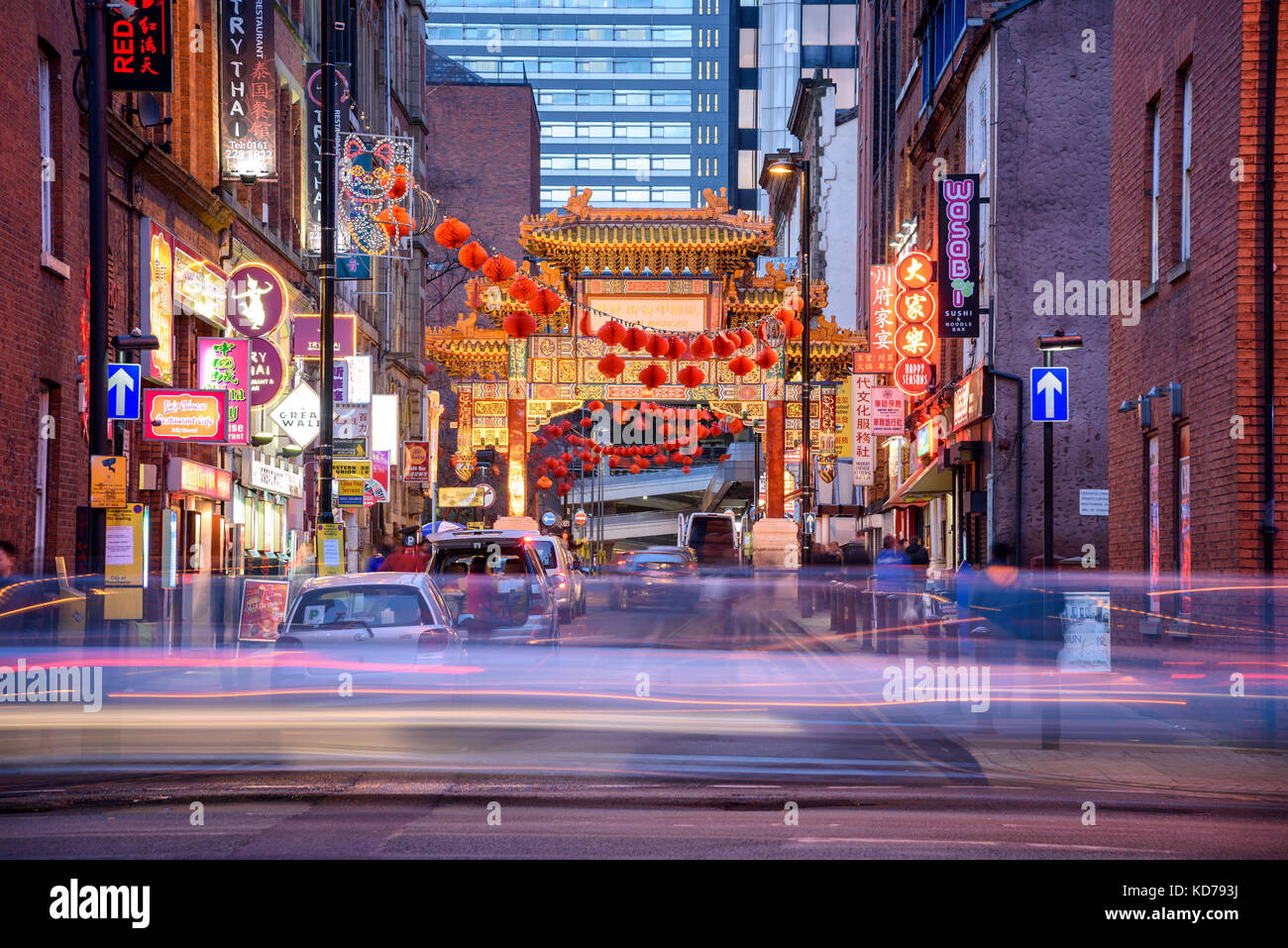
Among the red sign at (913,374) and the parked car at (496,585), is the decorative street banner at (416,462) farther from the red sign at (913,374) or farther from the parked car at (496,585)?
the parked car at (496,585)

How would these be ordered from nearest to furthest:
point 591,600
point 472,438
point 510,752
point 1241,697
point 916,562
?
point 510,752 < point 1241,697 < point 916,562 < point 591,600 < point 472,438

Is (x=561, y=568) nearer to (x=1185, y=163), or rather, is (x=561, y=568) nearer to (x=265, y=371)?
(x=265, y=371)

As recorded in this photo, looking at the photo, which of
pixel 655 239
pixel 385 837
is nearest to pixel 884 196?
pixel 655 239

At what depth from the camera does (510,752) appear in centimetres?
1067

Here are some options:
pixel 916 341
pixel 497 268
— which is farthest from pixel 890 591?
pixel 916 341

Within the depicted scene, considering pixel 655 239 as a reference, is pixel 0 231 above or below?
below

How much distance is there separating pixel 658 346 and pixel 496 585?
24.8 meters

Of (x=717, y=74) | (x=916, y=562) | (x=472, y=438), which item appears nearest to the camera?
(x=916, y=562)

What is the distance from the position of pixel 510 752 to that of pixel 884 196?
4000 cm

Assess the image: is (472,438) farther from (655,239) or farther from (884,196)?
(884,196)

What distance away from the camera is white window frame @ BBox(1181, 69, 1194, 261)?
56.8 ft

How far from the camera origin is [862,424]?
148ft

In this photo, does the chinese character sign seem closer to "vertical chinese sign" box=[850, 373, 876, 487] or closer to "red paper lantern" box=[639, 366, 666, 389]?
"vertical chinese sign" box=[850, 373, 876, 487]

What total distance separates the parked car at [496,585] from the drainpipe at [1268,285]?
790 centimetres
